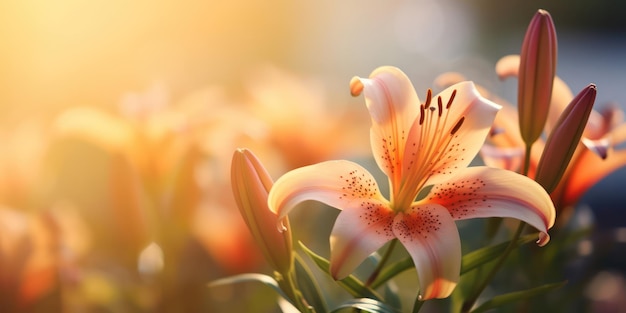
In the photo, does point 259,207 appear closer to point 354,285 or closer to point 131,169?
point 354,285

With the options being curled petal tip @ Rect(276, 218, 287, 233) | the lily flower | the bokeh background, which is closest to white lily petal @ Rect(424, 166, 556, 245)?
the lily flower

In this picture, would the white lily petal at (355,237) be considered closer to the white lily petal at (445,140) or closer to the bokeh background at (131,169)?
the white lily petal at (445,140)

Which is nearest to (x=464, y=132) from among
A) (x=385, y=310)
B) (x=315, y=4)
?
(x=385, y=310)

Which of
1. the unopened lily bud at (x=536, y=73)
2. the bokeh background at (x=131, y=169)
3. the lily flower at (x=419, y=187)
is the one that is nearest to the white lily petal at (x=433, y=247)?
the lily flower at (x=419, y=187)

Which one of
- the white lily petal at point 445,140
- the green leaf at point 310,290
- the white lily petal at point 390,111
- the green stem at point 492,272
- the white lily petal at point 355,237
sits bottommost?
the green stem at point 492,272

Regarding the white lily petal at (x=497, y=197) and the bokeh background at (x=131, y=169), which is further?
the bokeh background at (x=131, y=169)

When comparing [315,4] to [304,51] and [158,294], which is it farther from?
[158,294]
